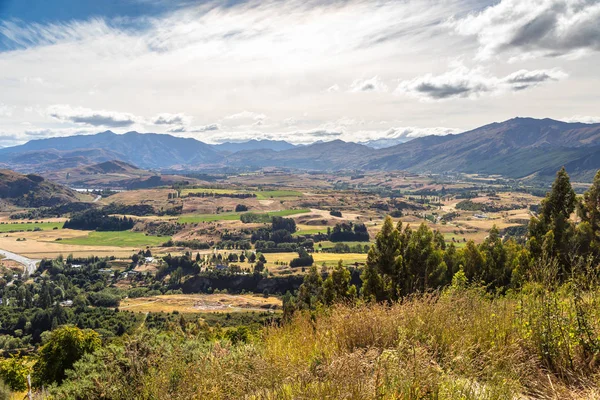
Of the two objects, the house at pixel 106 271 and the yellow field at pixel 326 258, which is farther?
the house at pixel 106 271

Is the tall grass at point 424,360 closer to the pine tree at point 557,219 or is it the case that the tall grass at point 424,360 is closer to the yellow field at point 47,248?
the pine tree at point 557,219

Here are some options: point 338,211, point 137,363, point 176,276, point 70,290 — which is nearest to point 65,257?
point 70,290

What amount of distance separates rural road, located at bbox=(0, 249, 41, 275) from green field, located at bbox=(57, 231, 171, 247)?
60.6ft

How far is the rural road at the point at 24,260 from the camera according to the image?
115 meters

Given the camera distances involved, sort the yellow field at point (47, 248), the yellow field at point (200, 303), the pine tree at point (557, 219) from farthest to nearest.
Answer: the yellow field at point (47, 248) < the yellow field at point (200, 303) < the pine tree at point (557, 219)

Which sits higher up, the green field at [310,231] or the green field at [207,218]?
the green field at [207,218]

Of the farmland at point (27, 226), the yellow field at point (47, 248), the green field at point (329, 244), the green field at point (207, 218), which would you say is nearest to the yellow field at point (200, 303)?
the green field at point (329, 244)

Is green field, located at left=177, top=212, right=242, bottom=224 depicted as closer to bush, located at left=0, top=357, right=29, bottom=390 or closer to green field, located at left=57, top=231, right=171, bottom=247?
green field, located at left=57, top=231, right=171, bottom=247

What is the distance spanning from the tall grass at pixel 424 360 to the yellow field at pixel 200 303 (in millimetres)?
79313

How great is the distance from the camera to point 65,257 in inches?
4919

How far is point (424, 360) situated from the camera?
4629 millimetres

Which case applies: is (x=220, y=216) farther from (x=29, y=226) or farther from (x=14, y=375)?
(x=14, y=375)

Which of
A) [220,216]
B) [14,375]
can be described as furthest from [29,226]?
[14,375]

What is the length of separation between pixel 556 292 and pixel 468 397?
2758 mm
